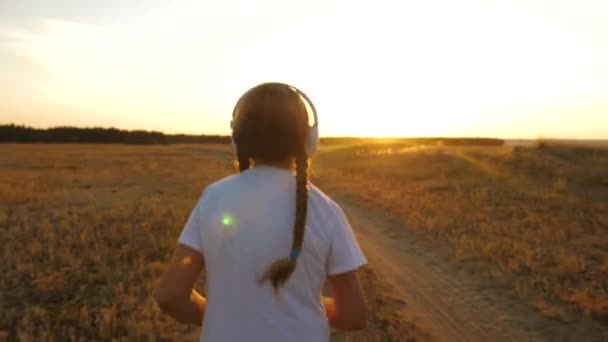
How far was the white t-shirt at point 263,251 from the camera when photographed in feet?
6.07

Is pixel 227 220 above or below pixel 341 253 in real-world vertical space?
above

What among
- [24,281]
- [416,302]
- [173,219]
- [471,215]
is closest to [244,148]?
[416,302]

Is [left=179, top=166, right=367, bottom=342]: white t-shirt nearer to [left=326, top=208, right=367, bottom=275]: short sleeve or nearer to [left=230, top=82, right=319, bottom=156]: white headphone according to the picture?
[left=326, top=208, right=367, bottom=275]: short sleeve

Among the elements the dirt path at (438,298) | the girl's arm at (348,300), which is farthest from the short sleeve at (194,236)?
the dirt path at (438,298)

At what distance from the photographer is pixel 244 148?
1957 mm

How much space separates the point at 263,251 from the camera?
186cm

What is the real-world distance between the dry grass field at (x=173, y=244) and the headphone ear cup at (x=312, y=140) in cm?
508

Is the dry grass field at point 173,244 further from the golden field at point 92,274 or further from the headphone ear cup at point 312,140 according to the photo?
the headphone ear cup at point 312,140

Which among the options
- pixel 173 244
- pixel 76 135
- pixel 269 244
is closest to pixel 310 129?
pixel 269 244

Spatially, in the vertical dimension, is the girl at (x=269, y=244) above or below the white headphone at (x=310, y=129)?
below

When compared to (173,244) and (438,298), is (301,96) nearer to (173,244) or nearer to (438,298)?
(438,298)

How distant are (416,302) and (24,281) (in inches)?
241

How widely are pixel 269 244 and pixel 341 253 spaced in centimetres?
26

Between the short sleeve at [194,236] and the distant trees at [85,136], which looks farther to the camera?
the distant trees at [85,136]
